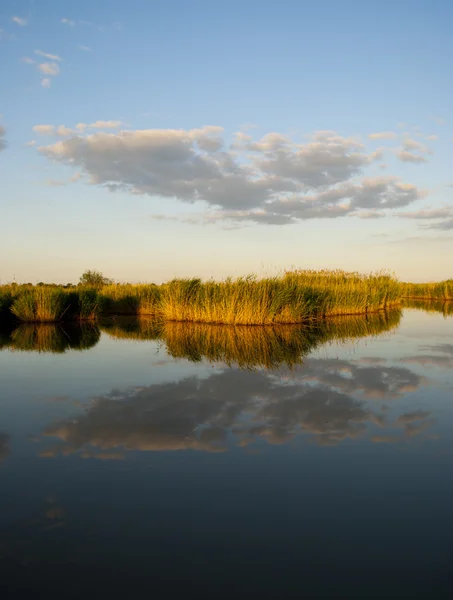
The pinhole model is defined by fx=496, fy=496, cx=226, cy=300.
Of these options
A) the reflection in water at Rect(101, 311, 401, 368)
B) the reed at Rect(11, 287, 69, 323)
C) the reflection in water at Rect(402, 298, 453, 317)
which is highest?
the reed at Rect(11, 287, 69, 323)

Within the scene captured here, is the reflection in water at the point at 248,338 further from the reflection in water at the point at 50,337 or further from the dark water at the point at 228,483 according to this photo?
the dark water at the point at 228,483

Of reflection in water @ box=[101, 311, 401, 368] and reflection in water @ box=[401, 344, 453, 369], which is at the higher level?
reflection in water @ box=[101, 311, 401, 368]

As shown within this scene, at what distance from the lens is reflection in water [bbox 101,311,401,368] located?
1009 centimetres

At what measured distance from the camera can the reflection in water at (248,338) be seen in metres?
10.1

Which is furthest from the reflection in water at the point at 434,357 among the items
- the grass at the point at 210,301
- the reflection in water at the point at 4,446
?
the reflection in water at the point at 4,446

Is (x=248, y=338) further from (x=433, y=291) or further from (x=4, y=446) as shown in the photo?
(x=433, y=291)

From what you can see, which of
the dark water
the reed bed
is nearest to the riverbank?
the dark water

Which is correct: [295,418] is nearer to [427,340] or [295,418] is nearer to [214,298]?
[427,340]

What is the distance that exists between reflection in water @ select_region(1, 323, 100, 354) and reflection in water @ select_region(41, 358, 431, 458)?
544 cm

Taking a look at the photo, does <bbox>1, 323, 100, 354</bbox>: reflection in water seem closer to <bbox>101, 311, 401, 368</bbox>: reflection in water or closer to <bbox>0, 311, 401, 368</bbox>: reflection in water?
<bbox>0, 311, 401, 368</bbox>: reflection in water

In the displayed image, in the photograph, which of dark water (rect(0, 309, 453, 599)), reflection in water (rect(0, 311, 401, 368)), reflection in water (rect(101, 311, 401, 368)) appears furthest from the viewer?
reflection in water (rect(0, 311, 401, 368))

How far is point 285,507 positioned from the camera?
3.56m

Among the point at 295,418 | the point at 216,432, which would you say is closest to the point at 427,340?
the point at 295,418

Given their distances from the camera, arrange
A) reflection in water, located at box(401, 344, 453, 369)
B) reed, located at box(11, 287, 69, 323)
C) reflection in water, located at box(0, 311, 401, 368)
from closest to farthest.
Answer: reflection in water, located at box(401, 344, 453, 369) → reflection in water, located at box(0, 311, 401, 368) → reed, located at box(11, 287, 69, 323)
